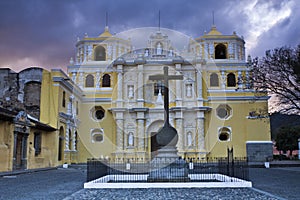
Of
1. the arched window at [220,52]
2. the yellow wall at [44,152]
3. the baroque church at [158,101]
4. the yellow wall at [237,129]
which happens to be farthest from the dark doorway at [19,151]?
the arched window at [220,52]

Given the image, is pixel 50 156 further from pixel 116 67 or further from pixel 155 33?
pixel 155 33

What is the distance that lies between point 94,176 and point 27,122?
8.63 m

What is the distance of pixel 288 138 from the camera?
49938mm

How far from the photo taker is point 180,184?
11.5 m

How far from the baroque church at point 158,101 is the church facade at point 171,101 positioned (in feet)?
0.29

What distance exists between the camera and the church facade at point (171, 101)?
31.5 meters

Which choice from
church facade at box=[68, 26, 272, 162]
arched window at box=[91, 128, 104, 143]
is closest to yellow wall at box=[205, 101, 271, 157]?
church facade at box=[68, 26, 272, 162]

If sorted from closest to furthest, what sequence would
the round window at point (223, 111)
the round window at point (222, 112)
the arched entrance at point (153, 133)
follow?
the arched entrance at point (153, 133), the round window at point (223, 111), the round window at point (222, 112)

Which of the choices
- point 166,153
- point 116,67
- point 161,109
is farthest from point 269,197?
point 116,67

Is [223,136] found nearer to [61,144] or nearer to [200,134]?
[200,134]

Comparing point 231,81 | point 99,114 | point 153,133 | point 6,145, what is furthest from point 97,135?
point 6,145

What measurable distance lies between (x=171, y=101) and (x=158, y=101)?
48.0 inches

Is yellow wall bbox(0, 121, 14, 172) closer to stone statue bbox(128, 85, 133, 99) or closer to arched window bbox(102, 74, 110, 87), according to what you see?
stone statue bbox(128, 85, 133, 99)

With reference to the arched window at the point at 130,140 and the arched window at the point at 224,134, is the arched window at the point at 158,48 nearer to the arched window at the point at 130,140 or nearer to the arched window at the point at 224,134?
the arched window at the point at 130,140
